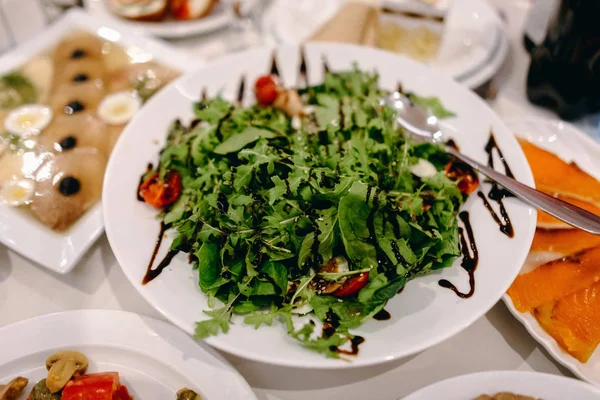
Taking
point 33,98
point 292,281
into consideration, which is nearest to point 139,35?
point 33,98

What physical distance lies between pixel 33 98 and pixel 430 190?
2140 millimetres

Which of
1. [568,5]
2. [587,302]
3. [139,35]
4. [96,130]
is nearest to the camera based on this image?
[587,302]

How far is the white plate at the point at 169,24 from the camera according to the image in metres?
2.87

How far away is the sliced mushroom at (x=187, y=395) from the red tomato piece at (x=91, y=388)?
213 mm

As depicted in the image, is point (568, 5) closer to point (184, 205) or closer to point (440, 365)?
point (440, 365)

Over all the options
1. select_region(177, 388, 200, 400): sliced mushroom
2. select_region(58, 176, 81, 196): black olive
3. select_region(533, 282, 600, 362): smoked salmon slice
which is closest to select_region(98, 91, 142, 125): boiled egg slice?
select_region(58, 176, 81, 196): black olive

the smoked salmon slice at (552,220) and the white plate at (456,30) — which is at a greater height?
the white plate at (456,30)

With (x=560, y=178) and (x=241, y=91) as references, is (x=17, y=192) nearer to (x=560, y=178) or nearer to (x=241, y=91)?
(x=241, y=91)

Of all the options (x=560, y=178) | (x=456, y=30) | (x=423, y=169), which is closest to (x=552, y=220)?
(x=560, y=178)

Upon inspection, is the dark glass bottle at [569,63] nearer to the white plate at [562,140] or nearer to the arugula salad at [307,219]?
the white plate at [562,140]

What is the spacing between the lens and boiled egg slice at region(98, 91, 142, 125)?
230cm

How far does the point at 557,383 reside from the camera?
1.39 meters

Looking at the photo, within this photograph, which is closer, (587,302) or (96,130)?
(587,302)

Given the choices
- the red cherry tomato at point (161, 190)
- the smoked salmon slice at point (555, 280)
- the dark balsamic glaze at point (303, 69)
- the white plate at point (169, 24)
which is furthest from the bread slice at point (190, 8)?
the smoked salmon slice at point (555, 280)
